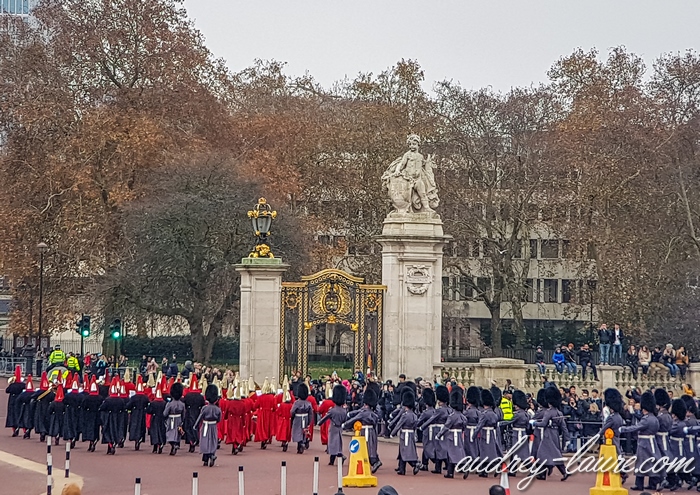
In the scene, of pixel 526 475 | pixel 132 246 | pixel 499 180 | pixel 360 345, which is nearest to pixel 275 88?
pixel 499 180

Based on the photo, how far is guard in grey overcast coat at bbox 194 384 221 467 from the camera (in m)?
21.3

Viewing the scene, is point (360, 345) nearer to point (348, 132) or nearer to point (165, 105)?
point (165, 105)

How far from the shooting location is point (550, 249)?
6094 centimetres

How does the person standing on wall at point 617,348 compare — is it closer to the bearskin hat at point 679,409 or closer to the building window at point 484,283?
the bearskin hat at point 679,409

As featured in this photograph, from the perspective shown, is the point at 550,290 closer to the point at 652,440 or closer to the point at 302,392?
the point at 302,392

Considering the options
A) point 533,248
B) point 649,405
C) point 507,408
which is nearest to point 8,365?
Answer: point 533,248

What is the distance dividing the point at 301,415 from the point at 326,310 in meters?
6.63

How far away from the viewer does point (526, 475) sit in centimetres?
2105

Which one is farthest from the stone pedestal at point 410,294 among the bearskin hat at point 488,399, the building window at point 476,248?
the building window at point 476,248

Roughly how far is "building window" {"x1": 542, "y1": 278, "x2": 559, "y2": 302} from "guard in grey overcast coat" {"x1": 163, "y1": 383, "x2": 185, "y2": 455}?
4507 cm

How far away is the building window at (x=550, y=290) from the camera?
66.1 meters

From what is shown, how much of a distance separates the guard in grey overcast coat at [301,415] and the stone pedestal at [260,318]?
5.75 meters

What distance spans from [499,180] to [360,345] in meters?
23.8

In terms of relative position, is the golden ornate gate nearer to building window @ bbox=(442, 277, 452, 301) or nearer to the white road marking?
the white road marking
